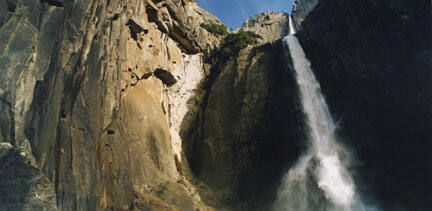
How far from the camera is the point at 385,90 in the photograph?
14695 mm

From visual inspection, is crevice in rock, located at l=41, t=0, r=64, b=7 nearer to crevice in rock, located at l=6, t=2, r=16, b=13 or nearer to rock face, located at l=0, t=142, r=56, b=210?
crevice in rock, located at l=6, t=2, r=16, b=13

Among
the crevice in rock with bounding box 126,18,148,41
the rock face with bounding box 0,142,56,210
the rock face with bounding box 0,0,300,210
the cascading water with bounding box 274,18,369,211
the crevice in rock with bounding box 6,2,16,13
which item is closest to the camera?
the rock face with bounding box 0,142,56,210

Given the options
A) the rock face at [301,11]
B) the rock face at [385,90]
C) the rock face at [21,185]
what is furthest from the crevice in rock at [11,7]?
the rock face at [301,11]

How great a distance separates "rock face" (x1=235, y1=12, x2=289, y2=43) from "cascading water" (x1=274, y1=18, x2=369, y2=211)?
22847 mm

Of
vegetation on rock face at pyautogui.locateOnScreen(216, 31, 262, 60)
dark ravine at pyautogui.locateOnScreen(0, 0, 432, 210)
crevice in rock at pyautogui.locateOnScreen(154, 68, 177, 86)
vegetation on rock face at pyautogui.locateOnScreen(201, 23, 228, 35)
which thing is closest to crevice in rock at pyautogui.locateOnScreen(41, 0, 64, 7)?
dark ravine at pyautogui.locateOnScreen(0, 0, 432, 210)

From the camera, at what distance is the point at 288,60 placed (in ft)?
58.4

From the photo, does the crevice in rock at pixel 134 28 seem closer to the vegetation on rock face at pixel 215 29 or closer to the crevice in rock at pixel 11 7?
the crevice in rock at pixel 11 7

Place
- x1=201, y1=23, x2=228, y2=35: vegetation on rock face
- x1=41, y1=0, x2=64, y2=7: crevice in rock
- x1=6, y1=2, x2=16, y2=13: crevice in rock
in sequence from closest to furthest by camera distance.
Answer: x1=6, y1=2, x2=16, y2=13: crevice in rock < x1=41, y1=0, x2=64, y2=7: crevice in rock < x1=201, y1=23, x2=228, y2=35: vegetation on rock face

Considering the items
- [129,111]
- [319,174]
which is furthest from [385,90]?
[129,111]

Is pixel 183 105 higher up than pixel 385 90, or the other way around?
pixel 183 105

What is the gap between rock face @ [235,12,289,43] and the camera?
1506 inches

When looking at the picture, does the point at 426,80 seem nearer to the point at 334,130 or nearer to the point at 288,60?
the point at 334,130

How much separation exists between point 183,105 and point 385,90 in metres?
11.6

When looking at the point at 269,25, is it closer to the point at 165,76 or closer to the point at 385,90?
the point at 385,90
